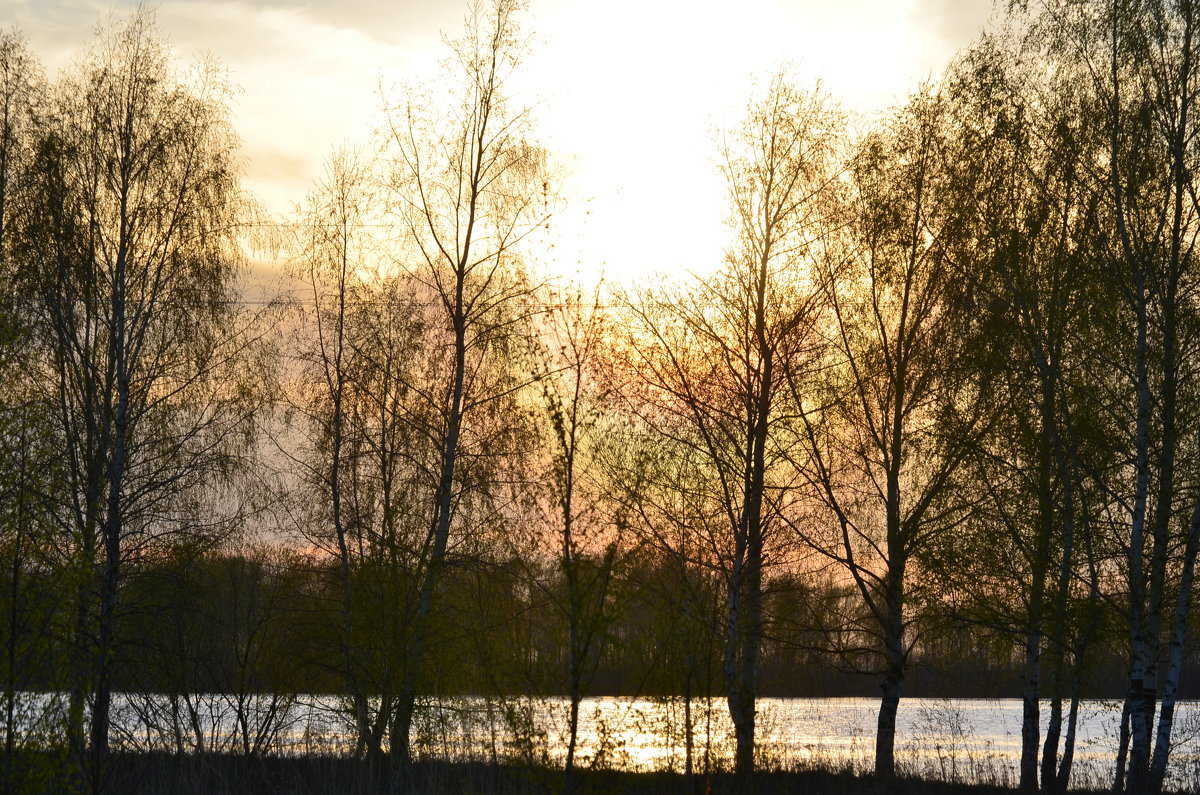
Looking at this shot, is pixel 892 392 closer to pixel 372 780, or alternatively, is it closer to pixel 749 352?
pixel 749 352

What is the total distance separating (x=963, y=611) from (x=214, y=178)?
Answer: 14483 mm

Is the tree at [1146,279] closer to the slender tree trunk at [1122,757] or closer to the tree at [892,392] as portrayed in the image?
the slender tree trunk at [1122,757]

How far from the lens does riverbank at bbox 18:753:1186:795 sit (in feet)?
44.1

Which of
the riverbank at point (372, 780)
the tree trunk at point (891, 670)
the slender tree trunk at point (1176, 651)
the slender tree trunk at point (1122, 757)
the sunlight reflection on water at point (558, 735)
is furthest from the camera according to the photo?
the tree trunk at point (891, 670)

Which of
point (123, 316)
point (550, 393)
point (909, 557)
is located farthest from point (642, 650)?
point (123, 316)

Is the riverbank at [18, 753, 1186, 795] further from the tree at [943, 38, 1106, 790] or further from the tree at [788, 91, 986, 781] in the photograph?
the tree at [943, 38, 1106, 790]

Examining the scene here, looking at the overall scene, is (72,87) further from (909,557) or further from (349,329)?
(909,557)

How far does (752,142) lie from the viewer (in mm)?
18391

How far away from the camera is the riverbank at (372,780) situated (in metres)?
13.4

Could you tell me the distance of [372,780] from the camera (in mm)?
13586

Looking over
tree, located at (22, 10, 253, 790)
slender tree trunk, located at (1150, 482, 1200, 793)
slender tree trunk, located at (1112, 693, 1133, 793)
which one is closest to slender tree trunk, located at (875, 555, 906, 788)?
slender tree trunk, located at (1112, 693, 1133, 793)

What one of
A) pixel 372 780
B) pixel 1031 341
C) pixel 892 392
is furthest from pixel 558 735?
pixel 1031 341

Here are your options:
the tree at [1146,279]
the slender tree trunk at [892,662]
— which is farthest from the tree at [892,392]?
the tree at [1146,279]

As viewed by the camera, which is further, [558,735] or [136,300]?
[136,300]
